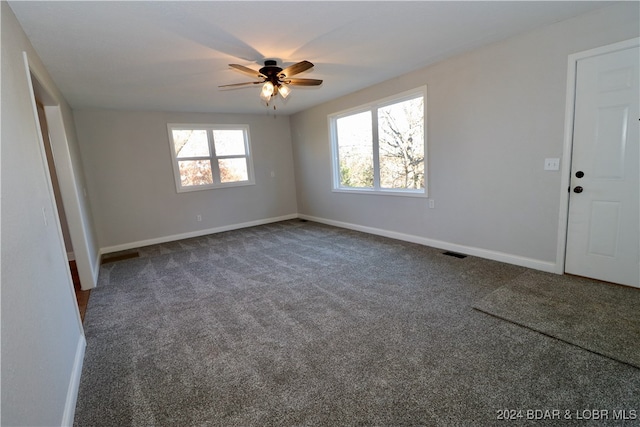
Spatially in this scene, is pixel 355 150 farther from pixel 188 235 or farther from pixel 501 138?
pixel 188 235

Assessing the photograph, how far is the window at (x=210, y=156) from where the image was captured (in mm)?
5531

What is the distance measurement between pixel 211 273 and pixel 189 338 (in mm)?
1444

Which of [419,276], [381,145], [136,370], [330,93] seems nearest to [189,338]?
[136,370]

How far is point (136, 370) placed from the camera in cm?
198

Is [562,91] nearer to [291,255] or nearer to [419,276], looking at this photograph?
[419,276]

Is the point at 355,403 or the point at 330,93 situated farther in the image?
the point at 330,93

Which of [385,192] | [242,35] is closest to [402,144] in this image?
[385,192]

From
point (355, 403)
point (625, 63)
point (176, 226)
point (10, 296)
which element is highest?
point (625, 63)

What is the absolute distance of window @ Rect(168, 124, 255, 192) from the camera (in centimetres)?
553

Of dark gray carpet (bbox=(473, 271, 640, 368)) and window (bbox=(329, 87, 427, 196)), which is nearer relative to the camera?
dark gray carpet (bbox=(473, 271, 640, 368))

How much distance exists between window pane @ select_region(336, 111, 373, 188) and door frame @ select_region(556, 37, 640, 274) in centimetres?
259

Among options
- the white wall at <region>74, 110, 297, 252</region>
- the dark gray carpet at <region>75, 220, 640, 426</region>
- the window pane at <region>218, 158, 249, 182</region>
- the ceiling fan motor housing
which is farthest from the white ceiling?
the dark gray carpet at <region>75, 220, 640, 426</region>

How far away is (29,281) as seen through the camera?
1421 mm

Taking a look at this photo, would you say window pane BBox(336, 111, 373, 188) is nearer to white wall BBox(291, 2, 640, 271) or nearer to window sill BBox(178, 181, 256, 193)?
white wall BBox(291, 2, 640, 271)
